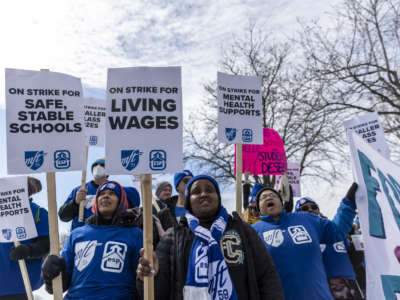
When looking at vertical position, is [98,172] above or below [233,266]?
above

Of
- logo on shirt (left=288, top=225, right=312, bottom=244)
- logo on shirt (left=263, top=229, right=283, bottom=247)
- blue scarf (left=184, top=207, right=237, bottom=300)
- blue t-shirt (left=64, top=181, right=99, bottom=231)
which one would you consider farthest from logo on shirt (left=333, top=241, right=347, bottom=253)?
blue t-shirt (left=64, top=181, right=99, bottom=231)

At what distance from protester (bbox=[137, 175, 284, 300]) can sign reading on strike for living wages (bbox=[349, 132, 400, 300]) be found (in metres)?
0.77

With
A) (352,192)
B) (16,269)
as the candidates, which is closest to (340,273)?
(352,192)

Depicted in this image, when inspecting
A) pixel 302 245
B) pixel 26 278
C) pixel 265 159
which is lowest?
pixel 26 278

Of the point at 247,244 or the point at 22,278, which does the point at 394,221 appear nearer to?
the point at 247,244

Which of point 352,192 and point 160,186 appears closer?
point 352,192

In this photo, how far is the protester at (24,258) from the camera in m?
3.87

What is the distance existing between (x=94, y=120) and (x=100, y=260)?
2.93m

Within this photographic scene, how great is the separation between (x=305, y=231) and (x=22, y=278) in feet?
9.69

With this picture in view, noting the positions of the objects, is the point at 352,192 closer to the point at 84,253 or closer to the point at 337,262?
the point at 337,262

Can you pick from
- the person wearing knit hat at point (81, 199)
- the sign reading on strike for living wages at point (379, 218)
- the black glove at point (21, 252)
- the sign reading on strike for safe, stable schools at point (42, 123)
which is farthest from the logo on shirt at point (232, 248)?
the person wearing knit hat at point (81, 199)

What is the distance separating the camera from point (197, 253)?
2.63 m

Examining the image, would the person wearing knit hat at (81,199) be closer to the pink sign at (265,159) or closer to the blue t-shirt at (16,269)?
the blue t-shirt at (16,269)

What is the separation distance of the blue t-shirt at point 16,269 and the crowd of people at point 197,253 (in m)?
0.01
